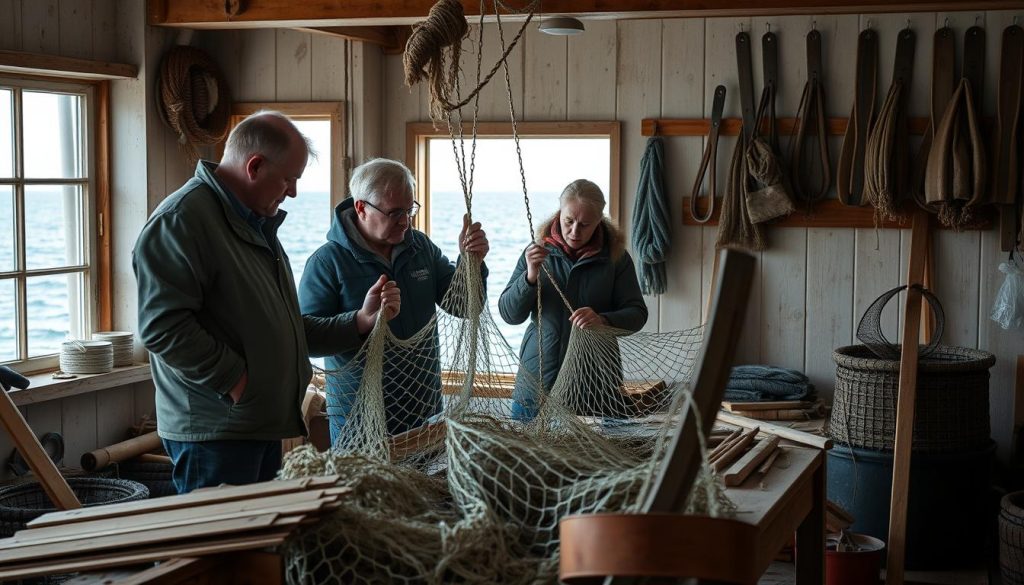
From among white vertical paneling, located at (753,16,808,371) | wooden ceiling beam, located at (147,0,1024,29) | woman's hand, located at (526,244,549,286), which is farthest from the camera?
white vertical paneling, located at (753,16,808,371)

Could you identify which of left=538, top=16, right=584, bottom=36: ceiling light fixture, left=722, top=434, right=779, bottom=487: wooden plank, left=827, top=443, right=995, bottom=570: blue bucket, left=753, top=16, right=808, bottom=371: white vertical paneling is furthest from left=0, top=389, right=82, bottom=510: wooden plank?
left=753, top=16, right=808, bottom=371: white vertical paneling

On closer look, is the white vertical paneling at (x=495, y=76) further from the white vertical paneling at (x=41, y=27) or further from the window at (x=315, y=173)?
the white vertical paneling at (x=41, y=27)

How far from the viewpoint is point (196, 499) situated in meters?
1.97

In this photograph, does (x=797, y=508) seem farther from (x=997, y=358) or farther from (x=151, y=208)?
(x=151, y=208)

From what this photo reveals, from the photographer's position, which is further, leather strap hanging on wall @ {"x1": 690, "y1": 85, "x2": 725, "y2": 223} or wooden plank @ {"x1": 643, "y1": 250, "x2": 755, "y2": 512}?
leather strap hanging on wall @ {"x1": 690, "y1": 85, "x2": 725, "y2": 223}

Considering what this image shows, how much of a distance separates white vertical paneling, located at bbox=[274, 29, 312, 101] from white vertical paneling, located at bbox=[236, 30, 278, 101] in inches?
1.0

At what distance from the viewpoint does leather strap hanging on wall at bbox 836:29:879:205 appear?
4922mm

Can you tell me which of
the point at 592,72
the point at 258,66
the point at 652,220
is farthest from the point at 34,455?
the point at 592,72

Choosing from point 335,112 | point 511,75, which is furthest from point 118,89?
point 511,75

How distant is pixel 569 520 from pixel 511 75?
13.5ft

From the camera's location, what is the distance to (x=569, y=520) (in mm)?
1550

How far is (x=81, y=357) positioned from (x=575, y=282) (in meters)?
2.07

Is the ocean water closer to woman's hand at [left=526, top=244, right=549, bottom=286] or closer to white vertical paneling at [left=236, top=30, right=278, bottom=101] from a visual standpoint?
woman's hand at [left=526, top=244, right=549, bottom=286]

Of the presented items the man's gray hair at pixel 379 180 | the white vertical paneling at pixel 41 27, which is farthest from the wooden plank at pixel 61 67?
the man's gray hair at pixel 379 180
